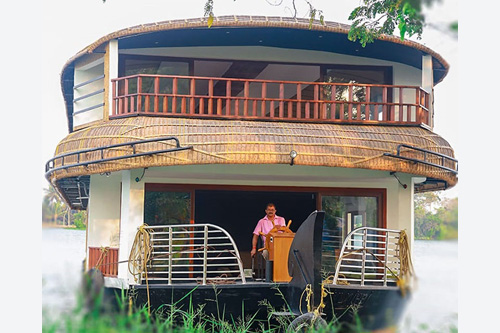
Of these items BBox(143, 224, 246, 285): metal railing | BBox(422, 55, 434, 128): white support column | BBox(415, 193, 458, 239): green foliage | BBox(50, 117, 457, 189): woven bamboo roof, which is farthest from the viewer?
BBox(422, 55, 434, 128): white support column

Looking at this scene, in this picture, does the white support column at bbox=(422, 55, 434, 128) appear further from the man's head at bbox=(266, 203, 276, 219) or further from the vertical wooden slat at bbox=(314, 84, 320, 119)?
the man's head at bbox=(266, 203, 276, 219)

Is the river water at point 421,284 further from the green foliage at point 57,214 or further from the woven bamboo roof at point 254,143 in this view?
the woven bamboo roof at point 254,143

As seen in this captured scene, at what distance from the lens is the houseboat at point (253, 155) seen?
23.1 ft

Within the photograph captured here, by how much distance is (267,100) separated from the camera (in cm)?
744

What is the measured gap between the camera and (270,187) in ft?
28.6

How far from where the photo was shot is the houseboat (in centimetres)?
704

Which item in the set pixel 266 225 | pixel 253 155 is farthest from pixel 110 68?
pixel 266 225

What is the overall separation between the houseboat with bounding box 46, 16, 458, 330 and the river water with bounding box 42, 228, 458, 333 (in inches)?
105

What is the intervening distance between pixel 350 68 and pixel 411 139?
183 cm

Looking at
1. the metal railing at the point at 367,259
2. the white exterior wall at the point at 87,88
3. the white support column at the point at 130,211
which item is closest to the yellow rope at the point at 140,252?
the white support column at the point at 130,211

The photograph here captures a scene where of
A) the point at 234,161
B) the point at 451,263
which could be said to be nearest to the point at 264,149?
the point at 234,161

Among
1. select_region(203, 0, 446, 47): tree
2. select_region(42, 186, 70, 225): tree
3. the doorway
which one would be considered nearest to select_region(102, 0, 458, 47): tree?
select_region(203, 0, 446, 47): tree

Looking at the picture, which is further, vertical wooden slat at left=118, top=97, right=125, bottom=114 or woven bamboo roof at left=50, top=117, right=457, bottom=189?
vertical wooden slat at left=118, top=97, right=125, bottom=114

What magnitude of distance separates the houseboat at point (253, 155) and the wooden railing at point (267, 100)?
2 centimetres
